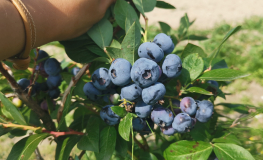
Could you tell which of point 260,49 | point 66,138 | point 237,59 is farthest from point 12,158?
point 260,49

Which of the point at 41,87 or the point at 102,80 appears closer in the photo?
the point at 102,80

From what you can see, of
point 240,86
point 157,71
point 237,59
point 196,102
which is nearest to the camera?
point 157,71

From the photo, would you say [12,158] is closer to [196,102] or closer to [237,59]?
[196,102]

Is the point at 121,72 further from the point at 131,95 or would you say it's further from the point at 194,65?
the point at 194,65

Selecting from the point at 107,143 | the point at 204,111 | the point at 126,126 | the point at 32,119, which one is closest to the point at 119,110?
the point at 126,126

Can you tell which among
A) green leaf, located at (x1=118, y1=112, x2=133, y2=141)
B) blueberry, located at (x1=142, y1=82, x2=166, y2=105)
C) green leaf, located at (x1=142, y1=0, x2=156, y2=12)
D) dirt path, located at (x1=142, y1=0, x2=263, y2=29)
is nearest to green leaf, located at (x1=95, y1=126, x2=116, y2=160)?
green leaf, located at (x1=118, y1=112, x2=133, y2=141)
